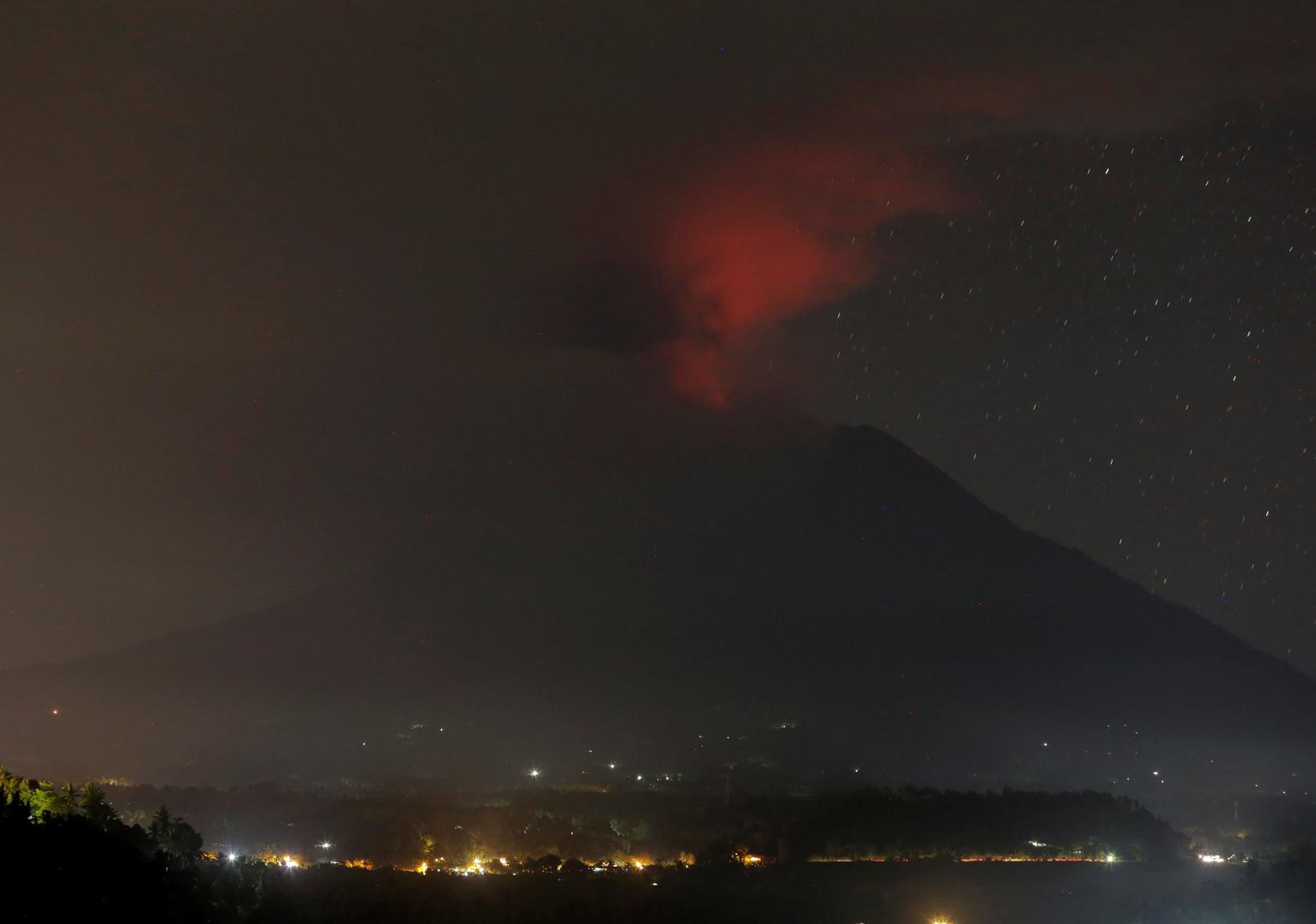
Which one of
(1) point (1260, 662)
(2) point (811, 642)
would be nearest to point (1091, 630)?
(1) point (1260, 662)

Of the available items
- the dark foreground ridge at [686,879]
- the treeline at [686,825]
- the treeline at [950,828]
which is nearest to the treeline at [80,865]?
the dark foreground ridge at [686,879]

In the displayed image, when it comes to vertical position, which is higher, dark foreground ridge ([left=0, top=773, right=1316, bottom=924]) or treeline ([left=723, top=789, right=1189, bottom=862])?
treeline ([left=723, top=789, right=1189, bottom=862])

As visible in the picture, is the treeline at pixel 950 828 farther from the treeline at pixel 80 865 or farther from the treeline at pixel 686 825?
the treeline at pixel 80 865

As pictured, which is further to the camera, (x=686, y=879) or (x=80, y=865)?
(x=686, y=879)

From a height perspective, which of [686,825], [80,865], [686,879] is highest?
[686,825]

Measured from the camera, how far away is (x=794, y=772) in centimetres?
9675

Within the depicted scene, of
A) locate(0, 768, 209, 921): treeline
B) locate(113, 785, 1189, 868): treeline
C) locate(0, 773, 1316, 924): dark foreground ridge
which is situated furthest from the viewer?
locate(113, 785, 1189, 868): treeline

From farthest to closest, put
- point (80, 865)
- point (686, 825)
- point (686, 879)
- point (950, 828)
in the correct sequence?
1. point (686, 825)
2. point (950, 828)
3. point (686, 879)
4. point (80, 865)

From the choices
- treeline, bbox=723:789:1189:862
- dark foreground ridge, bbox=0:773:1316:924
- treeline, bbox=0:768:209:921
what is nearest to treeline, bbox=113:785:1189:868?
treeline, bbox=723:789:1189:862

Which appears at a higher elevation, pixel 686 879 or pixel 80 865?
pixel 80 865

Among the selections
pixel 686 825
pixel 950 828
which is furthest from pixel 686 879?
pixel 950 828

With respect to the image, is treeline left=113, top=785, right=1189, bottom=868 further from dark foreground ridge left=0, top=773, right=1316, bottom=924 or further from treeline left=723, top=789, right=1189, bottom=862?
dark foreground ridge left=0, top=773, right=1316, bottom=924

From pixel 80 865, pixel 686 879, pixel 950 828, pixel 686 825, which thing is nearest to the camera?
pixel 80 865

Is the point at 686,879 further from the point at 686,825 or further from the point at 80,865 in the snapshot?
the point at 80,865
